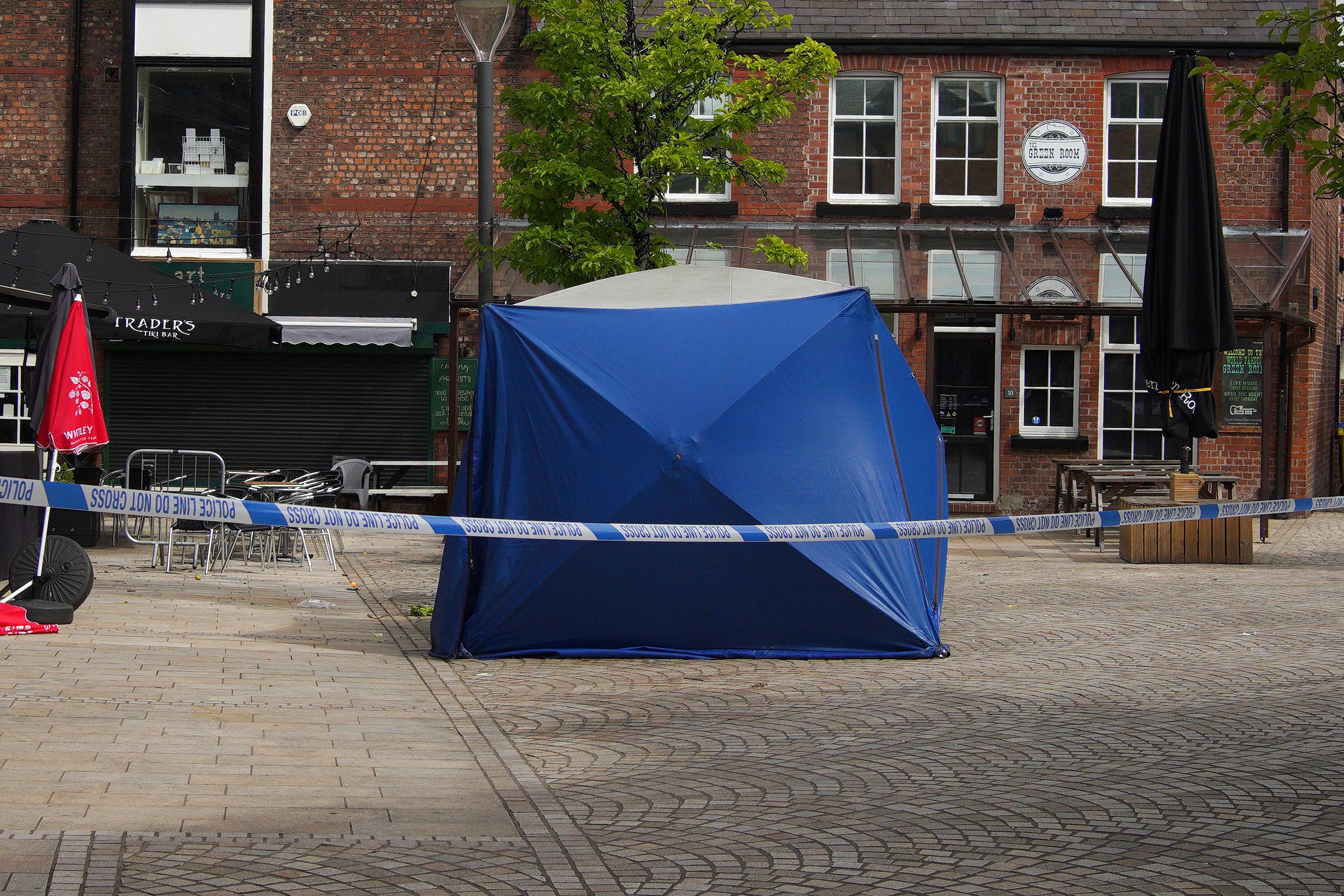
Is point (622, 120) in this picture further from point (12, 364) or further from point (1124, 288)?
point (12, 364)

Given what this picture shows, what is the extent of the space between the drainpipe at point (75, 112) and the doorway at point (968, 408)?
12140 millimetres

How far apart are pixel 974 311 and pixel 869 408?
820cm

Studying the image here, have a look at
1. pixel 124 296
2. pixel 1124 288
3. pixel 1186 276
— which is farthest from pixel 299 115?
pixel 1186 276

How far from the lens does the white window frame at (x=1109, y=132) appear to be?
62.2ft

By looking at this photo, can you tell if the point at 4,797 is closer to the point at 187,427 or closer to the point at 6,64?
the point at 187,427

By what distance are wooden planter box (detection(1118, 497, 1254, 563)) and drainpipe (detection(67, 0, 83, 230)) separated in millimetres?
14575

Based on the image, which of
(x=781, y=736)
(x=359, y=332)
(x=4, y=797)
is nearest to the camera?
(x=4, y=797)

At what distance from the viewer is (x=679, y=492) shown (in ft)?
26.8

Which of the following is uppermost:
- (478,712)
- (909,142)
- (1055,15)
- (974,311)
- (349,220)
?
(1055,15)

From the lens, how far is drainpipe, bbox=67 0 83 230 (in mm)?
19062

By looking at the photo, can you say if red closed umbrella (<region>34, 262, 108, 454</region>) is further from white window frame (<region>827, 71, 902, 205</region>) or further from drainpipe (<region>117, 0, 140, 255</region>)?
white window frame (<region>827, 71, 902, 205</region>)

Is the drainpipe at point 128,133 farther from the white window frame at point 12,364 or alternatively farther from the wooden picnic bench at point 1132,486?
the wooden picnic bench at point 1132,486

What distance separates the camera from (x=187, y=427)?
19.1m

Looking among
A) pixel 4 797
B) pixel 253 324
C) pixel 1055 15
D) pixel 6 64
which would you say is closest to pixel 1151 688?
pixel 4 797
